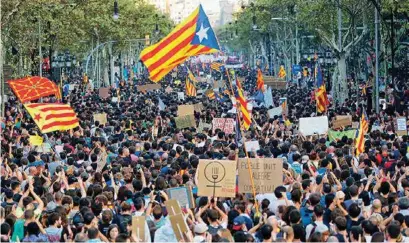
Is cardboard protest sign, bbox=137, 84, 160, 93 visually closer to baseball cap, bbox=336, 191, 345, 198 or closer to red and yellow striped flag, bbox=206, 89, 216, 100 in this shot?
red and yellow striped flag, bbox=206, 89, 216, 100

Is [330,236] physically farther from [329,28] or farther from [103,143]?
[329,28]

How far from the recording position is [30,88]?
2689 cm

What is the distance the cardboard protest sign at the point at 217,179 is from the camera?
1286 centimetres

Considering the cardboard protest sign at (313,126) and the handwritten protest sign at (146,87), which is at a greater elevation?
the handwritten protest sign at (146,87)

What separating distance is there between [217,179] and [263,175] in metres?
1.04

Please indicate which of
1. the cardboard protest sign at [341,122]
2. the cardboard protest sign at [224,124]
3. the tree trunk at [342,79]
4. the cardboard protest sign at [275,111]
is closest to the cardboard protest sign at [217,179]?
the cardboard protest sign at [224,124]

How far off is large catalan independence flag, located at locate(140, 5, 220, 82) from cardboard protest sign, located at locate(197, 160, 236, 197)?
13.8ft

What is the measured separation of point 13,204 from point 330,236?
15.1 feet

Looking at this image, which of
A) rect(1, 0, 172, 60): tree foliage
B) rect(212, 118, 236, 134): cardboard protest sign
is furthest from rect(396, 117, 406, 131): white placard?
rect(1, 0, 172, 60): tree foliage

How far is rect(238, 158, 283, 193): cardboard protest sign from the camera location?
13625 mm

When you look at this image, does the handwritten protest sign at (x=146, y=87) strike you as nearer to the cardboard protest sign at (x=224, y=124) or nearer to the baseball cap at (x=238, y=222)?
the cardboard protest sign at (x=224, y=124)

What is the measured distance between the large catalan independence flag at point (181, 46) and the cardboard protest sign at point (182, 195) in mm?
4507

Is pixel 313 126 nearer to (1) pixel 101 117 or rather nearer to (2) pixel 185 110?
(2) pixel 185 110

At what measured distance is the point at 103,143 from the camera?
20125 millimetres
